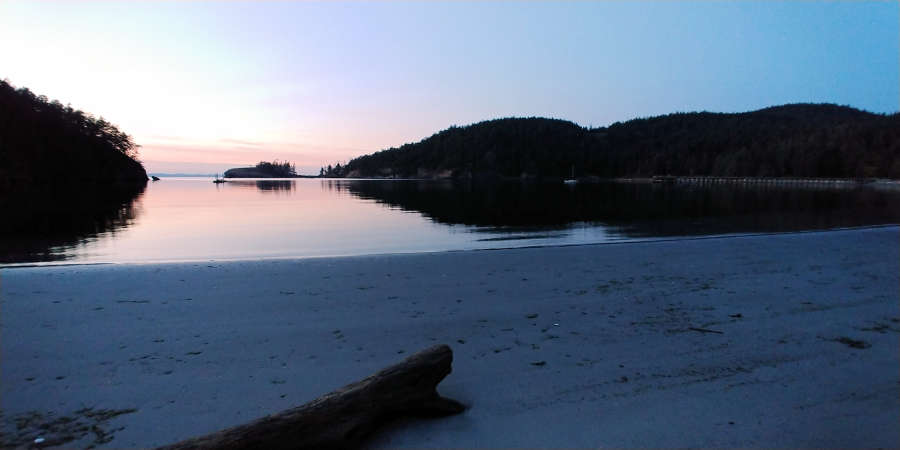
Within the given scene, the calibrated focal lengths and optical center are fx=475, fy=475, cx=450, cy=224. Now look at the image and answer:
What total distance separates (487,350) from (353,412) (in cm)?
209

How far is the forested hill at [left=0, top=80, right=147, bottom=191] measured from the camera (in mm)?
62188

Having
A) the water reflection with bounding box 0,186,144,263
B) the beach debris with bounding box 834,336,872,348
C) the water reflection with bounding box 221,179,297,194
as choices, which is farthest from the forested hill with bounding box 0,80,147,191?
the beach debris with bounding box 834,336,872,348

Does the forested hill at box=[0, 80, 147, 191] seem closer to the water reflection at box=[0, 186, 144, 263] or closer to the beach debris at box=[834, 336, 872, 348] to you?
the water reflection at box=[0, 186, 144, 263]

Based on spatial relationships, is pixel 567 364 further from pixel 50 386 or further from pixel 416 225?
pixel 416 225

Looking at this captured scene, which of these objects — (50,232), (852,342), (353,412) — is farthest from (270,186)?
(852,342)

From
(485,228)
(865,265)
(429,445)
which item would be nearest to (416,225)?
(485,228)

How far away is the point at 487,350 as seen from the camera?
5.13 metres

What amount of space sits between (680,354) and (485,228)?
16.9 m

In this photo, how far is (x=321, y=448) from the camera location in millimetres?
3139

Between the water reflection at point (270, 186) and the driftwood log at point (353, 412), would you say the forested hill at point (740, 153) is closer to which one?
the water reflection at point (270, 186)

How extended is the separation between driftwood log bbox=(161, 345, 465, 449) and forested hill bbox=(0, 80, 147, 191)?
71.0 metres

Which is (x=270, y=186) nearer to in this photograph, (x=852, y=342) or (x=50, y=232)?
(x=50, y=232)

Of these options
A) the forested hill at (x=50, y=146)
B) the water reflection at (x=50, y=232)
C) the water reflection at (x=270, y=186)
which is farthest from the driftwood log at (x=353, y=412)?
the forested hill at (x=50, y=146)

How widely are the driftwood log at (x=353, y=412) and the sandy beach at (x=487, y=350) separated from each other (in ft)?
0.49
